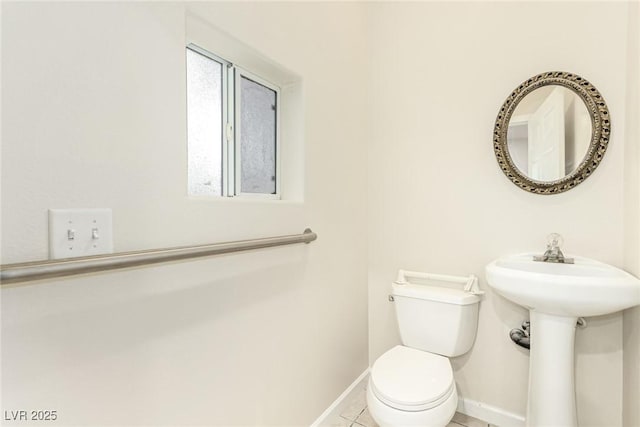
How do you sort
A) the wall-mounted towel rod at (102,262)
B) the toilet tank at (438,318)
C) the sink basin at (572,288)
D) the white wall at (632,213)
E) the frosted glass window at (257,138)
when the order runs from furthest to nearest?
the toilet tank at (438,318), the frosted glass window at (257,138), the white wall at (632,213), the sink basin at (572,288), the wall-mounted towel rod at (102,262)

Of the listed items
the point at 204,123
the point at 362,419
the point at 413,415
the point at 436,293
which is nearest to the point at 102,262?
the point at 204,123

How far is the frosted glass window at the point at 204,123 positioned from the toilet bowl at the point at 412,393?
3.30 feet

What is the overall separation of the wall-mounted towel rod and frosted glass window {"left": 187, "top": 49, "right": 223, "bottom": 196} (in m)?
0.34

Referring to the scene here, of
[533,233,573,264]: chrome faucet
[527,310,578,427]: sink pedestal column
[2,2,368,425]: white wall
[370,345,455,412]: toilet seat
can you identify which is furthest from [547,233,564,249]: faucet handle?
[2,2,368,425]: white wall

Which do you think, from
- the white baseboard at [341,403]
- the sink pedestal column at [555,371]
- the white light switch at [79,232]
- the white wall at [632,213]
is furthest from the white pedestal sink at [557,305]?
the white light switch at [79,232]

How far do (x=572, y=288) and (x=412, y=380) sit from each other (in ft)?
2.21

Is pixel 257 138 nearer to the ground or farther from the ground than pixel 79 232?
farther from the ground

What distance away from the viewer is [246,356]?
1113 mm

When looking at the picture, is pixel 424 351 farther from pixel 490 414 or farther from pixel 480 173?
pixel 480 173

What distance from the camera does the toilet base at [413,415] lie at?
113 cm

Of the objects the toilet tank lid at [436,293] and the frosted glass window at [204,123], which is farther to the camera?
the toilet tank lid at [436,293]

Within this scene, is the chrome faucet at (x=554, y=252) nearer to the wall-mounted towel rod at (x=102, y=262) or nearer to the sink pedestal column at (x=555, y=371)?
the sink pedestal column at (x=555, y=371)

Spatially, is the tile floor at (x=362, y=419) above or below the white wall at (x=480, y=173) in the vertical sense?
below

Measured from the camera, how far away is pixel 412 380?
1.27 m
